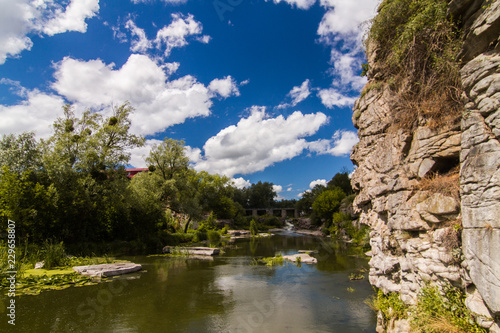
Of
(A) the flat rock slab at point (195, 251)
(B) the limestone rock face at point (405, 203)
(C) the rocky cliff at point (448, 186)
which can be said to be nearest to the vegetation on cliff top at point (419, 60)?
(C) the rocky cliff at point (448, 186)

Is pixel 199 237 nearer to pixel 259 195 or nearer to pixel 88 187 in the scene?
pixel 88 187

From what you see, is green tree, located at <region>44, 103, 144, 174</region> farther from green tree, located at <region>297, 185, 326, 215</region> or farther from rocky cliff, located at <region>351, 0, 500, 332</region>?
green tree, located at <region>297, 185, 326, 215</region>

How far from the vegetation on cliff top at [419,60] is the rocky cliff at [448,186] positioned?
0.80ft

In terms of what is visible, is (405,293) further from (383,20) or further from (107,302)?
(107,302)

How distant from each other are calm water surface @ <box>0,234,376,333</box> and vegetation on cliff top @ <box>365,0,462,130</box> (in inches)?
267

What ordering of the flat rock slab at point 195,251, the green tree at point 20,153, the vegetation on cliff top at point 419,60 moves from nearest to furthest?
1. the vegetation on cliff top at point 419,60
2. the green tree at point 20,153
3. the flat rock slab at point 195,251

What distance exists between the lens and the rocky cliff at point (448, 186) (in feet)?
16.4

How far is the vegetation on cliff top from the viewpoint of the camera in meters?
6.88

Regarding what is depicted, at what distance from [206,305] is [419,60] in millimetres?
11246

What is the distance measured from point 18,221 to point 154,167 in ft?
55.0

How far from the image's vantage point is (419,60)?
773 cm

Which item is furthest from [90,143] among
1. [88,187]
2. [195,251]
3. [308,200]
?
[308,200]

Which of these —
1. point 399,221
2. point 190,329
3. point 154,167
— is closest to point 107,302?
point 190,329

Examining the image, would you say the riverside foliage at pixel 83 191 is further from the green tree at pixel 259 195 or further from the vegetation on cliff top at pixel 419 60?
the green tree at pixel 259 195
